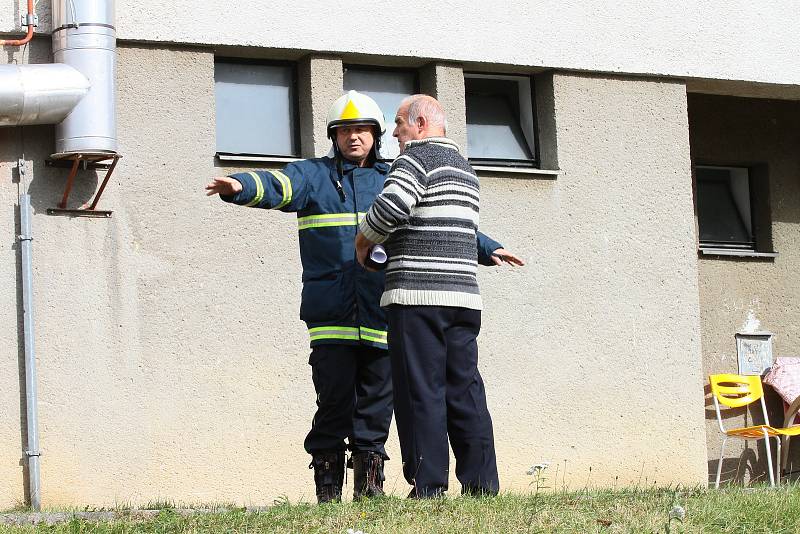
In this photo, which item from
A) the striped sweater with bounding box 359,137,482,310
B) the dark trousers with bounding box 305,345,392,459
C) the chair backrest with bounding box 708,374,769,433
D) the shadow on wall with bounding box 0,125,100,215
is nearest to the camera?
the striped sweater with bounding box 359,137,482,310

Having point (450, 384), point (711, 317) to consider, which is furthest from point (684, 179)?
point (450, 384)

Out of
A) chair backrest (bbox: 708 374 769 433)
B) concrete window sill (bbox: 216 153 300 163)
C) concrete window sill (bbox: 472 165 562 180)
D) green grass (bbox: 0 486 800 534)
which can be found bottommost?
green grass (bbox: 0 486 800 534)

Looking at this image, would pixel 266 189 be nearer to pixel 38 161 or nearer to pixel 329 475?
pixel 329 475

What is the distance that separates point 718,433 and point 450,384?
5.85 meters

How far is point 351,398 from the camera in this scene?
720 cm

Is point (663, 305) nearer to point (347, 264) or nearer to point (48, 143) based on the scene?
point (347, 264)

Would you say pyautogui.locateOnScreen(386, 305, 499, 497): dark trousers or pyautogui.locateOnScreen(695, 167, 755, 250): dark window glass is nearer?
pyautogui.locateOnScreen(386, 305, 499, 497): dark trousers

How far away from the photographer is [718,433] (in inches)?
472

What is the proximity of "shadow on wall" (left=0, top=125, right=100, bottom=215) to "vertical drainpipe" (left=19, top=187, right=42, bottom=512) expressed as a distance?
141 mm

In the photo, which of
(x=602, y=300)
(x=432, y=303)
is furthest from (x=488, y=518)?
(x=602, y=300)

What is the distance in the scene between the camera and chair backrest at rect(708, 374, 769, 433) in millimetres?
11711

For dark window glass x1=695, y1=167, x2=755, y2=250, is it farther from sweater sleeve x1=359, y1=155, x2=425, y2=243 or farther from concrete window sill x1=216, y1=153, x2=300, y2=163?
sweater sleeve x1=359, y1=155, x2=425, y2=243

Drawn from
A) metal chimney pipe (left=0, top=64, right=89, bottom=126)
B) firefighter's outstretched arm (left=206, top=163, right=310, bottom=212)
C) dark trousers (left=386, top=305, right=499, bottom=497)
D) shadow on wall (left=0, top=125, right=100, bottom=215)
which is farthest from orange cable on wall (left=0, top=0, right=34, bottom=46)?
dark trousers (left=386, top=305, right=499, bottom=497)

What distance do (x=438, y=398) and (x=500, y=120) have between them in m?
4.05
